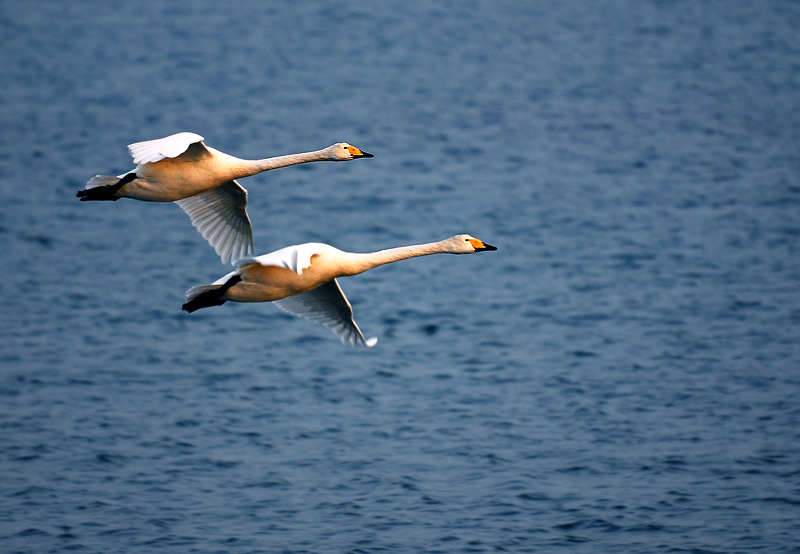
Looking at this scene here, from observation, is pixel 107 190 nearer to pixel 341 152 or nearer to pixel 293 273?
pixel 293 273

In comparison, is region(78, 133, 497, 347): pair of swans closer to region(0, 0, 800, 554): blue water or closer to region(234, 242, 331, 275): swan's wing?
region(234, 242, 331, 275): swan's wing

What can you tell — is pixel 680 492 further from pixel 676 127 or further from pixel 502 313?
pixel 676 127

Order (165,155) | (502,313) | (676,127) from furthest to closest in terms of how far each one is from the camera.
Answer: (676,127) < (502,313) < (165,155)

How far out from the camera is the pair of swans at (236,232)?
51.8 ft

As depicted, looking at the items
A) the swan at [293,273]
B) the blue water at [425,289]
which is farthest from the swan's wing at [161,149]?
the blue water at [425,289]

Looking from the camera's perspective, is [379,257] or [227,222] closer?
[379,257]

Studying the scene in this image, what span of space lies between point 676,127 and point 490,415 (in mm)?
18718

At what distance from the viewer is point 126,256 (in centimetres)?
3484

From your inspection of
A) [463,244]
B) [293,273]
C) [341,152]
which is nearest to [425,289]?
[341,152]

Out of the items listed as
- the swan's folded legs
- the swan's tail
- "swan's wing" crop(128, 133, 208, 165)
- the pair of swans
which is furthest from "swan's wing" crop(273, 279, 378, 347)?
"swan's wing" crop(128, 133, 208, 165)

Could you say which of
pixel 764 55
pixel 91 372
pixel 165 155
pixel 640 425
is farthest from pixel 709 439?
pixel 764 55

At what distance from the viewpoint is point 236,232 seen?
60.5 feet

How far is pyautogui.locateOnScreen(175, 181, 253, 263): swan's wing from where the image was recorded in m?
18.4

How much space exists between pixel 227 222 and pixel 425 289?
15.0 metres
